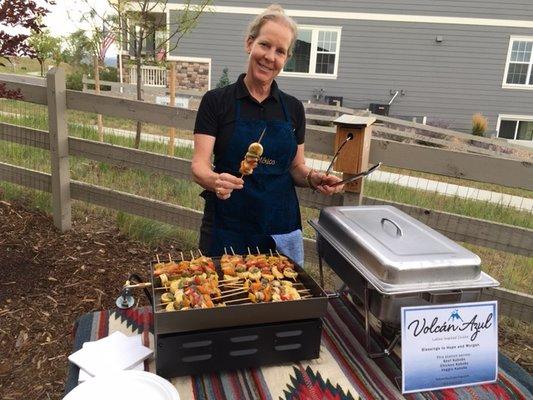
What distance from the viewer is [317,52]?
53.9 feet

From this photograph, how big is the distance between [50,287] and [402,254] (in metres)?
3.33

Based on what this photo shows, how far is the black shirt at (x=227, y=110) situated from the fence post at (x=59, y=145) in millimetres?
2735

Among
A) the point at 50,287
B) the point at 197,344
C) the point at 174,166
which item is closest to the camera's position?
the point at 197,344

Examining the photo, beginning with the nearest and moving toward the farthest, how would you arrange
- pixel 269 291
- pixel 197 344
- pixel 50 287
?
1. pixel 197 344
2. pixel 269 291
3. pixel 50 287

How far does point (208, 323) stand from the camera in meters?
1.37

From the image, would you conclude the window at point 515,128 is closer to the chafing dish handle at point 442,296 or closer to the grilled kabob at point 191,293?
the chafing dish handle at point 442,296

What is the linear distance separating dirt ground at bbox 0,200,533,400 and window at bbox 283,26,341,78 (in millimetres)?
13046

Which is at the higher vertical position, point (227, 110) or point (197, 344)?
point (227, 110)

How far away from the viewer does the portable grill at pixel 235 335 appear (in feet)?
4.43

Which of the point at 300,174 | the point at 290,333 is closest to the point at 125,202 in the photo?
the point at 300,174

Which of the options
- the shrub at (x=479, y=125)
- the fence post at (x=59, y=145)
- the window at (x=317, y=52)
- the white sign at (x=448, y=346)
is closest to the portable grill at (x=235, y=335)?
the white sign at (x=448, y=346)

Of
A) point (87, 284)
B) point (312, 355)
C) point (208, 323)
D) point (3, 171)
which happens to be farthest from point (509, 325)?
point (3, 171)

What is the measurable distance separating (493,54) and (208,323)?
17523mm

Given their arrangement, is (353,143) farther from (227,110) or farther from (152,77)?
Answer: (152,77)
